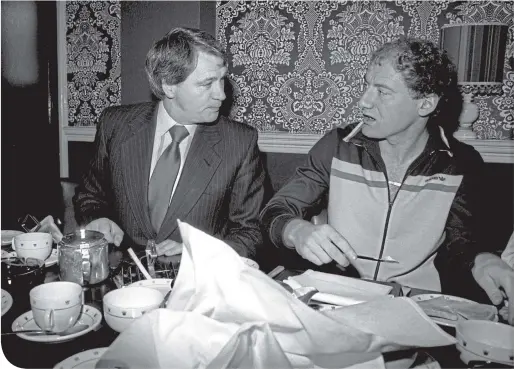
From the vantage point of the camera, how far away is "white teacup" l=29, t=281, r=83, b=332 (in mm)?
867

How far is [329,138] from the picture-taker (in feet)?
6.53

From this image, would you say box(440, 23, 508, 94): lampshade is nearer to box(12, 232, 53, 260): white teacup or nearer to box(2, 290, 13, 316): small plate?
box(12, 232, 53, 260): white teacup

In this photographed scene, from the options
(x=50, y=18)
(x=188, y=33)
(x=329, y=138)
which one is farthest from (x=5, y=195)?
(x=329, y=138)

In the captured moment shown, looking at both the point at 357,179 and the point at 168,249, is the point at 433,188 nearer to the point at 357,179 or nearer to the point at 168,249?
the point at 357,179

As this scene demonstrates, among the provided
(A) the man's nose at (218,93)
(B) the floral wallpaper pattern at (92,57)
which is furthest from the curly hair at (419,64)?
(B) the floral wallpaper pattern at (92,57)

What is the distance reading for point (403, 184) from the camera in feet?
5.97

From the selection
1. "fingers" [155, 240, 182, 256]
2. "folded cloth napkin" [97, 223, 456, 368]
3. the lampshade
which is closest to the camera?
"folded cloth napkin" [97, 223, 456, 368]

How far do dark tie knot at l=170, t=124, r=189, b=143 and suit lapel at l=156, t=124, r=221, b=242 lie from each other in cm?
5

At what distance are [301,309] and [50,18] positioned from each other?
3.45 m

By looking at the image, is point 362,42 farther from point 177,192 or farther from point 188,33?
point 177,192

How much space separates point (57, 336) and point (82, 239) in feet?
1.10

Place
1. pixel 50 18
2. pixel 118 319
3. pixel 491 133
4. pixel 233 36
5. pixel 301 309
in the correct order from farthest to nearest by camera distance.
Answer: pixel 50 18, pixel 233 36, pixel 491 133, pixel 118 319, pixel 301 309

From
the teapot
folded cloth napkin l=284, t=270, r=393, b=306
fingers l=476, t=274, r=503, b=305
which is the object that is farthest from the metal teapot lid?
fingers l=476, t=274, r=503, b=305

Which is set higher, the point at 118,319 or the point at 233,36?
the point at 233,36
